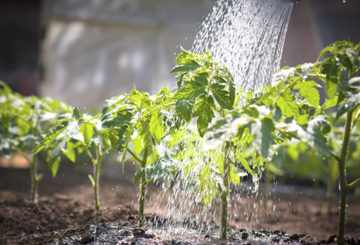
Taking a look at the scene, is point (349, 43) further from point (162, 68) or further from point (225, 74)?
point (162, 68)

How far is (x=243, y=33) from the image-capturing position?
2.00 meters

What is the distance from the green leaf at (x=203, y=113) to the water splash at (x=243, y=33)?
491 mm

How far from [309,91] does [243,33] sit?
2.00 ft

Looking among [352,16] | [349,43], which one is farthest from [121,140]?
[352,16]

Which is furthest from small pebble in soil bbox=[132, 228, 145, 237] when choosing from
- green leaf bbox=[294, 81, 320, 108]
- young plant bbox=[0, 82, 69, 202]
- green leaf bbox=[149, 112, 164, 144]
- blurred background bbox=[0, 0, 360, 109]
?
blurred background bbox=[0, 0, 360, 109]

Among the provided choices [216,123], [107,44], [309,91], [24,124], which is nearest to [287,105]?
[309,91]

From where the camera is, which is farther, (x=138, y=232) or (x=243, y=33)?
(x=243, y=33)

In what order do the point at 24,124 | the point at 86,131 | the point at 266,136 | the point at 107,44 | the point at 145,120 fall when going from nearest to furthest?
the point at 266,136, the point at 145,120, the point at 86,131, the point at 24,124, the point at 107,44

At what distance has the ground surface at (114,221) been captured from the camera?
1.77 m

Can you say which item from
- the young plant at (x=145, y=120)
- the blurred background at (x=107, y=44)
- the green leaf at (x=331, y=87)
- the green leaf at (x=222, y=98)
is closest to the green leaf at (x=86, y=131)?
the young plant at (x=145, y=120)

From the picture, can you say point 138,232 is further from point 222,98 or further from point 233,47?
point 233,47

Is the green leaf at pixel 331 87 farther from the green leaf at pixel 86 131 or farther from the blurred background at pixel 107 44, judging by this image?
the blurred background at pixel 107 44

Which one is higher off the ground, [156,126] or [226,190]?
[156,126]

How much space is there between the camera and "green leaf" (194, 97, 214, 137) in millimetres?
1421
